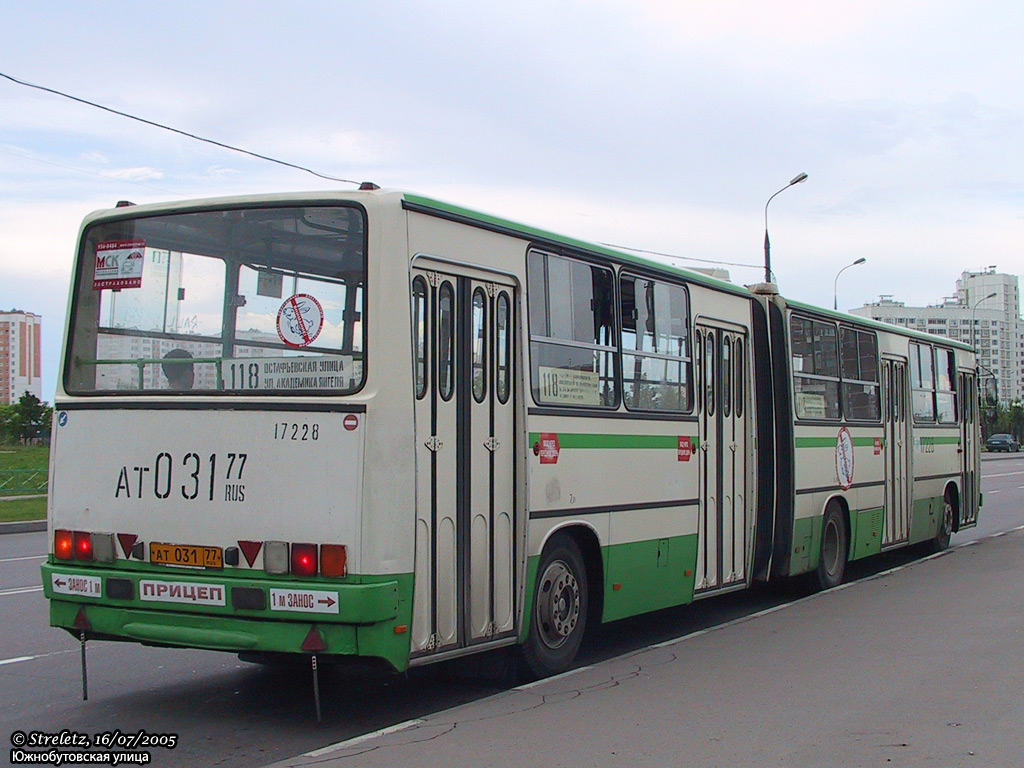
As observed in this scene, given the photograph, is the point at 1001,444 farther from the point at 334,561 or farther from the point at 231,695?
the point at 334,561

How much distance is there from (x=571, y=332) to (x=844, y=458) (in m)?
6.31

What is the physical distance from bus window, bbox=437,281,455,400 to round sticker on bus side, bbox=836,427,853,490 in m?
7.51

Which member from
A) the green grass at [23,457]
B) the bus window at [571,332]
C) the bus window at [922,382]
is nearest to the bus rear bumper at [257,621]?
the bus window at [571,332]

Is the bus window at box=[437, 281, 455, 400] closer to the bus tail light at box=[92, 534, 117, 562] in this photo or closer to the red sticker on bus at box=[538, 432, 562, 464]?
the red sticker on bus at box=[538, 432, 562, 464]

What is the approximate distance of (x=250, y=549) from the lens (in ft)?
21.9

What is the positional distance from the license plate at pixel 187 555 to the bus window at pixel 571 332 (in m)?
2.47

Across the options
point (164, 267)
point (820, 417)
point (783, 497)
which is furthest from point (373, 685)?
point (820, 417)

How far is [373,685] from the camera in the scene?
830 centimetres

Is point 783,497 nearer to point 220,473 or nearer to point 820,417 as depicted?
point 820,417

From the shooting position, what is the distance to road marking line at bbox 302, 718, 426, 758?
19.8 ft

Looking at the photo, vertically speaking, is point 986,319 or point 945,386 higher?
point 986,319

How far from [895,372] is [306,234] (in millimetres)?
10792

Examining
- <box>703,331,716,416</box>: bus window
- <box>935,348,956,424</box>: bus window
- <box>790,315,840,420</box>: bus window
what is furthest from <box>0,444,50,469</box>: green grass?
<box>703,331,716,416</box>: bus window

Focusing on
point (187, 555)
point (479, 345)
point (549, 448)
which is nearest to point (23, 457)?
point (549, 448)
